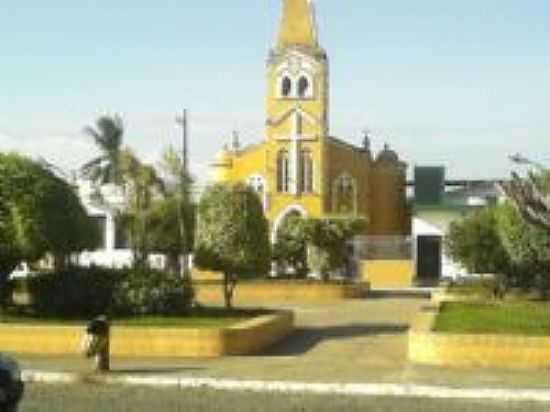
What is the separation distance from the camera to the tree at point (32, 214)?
2572 cm

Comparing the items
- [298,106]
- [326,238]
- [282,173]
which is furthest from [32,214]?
[282,173]

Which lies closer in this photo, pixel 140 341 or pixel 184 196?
pixel 140 341

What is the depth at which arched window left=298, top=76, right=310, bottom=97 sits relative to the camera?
205ft

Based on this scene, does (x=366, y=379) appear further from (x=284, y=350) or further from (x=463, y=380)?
(x=284, y=350)

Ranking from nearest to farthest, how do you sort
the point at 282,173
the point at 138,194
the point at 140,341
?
1. the point at 140,341
2. the point at 138,194
3. the point at 282,173

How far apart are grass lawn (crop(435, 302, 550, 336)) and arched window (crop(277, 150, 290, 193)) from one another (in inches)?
1221

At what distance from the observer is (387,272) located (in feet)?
195

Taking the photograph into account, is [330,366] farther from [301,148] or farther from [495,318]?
[301,148]

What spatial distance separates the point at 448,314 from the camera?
28.0 metres

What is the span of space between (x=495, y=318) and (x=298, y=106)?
3664 cm

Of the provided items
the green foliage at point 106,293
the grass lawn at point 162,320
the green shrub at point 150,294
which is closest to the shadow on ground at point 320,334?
the grass lawn at point 162,320

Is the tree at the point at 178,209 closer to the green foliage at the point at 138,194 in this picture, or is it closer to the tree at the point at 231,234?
the green foliage at the point at 138,194

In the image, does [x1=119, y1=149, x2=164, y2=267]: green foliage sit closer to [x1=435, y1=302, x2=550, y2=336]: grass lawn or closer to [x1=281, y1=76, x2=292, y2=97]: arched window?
[x1=281, y1=76, x2=292, y2=97]: arched window

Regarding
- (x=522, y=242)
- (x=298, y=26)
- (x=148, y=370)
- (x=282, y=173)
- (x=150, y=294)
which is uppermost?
(x=298, y=26)
